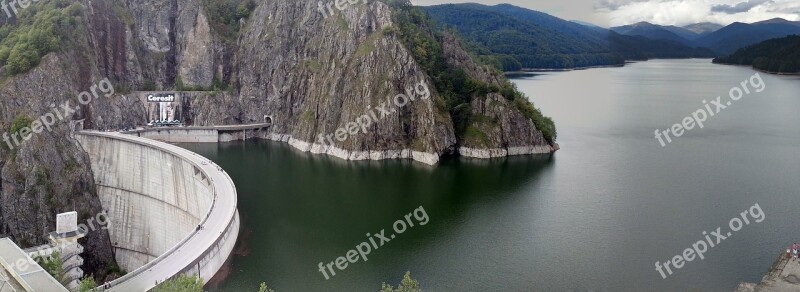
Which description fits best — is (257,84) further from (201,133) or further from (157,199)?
(157,199)

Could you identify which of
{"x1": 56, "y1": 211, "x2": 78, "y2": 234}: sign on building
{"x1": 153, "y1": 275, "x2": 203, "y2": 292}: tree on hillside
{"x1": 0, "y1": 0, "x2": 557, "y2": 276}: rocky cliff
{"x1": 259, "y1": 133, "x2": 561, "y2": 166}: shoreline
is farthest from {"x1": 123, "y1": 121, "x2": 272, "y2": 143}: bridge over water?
{"x1": 153, "y1": 275, "x2": 203, "y2": 292}: tree on hillside

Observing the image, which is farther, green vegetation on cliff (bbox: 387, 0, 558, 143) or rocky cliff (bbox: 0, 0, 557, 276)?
green vegetation on cliff (bbox: 387, 0, 558, 143)

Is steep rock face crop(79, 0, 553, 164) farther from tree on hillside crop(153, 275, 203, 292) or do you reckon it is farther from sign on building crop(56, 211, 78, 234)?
tree on hillside crop(153, 275, 203, 292)

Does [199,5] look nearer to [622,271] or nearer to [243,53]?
[243,53]

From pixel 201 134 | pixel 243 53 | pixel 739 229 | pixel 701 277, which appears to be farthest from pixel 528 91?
pixel 701 277

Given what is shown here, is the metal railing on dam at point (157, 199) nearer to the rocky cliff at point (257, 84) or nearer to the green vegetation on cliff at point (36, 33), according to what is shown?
the rocky cliff at point (257, 84)

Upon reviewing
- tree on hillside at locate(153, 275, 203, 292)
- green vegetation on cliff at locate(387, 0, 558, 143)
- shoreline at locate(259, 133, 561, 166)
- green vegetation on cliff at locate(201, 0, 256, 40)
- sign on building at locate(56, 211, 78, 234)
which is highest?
green vegetation on cliff at locate(201, 0, 256, 40)

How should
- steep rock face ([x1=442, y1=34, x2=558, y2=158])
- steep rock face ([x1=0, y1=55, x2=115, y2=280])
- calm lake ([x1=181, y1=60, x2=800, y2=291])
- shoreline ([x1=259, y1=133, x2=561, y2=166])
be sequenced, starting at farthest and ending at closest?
1. steep rock face ([x1=442, y1=34, x2=558, y2=158])
2. shoreline ([x1=259, y1=133, x2=561, y2=166])
3. steep rock face ([x1=0, y1=55, x2=115, y2=280])
4. calm lake ([x1=181, y1=60, x2=800, y2=291])
